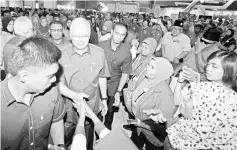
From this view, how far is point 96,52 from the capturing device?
9.24 ft

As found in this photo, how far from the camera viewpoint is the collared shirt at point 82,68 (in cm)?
271

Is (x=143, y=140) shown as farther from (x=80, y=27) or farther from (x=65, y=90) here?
(x=80, y=27)

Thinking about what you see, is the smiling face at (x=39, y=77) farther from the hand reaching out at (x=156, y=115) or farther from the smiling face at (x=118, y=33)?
the smiling face at (x=118, y=33)

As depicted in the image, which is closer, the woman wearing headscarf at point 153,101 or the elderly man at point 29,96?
the elderly man at point 29,96

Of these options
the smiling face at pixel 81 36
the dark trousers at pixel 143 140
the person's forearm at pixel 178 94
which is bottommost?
the dark trousers at pixel 143 140

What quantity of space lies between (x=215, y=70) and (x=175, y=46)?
139 inches

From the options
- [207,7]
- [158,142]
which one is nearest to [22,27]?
[158,142]

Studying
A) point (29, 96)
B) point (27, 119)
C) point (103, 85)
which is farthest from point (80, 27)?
point (27, 119)

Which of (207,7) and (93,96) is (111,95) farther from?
(207,7)

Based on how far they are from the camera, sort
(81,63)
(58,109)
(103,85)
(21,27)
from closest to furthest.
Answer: (58,109), (81,63), (103,85), (21,27)

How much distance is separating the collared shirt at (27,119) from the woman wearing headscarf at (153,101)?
104 centimetres

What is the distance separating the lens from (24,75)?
1.53 metres

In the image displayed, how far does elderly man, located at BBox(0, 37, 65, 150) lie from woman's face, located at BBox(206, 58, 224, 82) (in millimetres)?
1300

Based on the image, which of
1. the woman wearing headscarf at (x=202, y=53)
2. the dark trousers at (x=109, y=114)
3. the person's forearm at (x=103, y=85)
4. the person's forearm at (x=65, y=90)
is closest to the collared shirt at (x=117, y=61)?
the dark trousers at (x=109, y=114)
